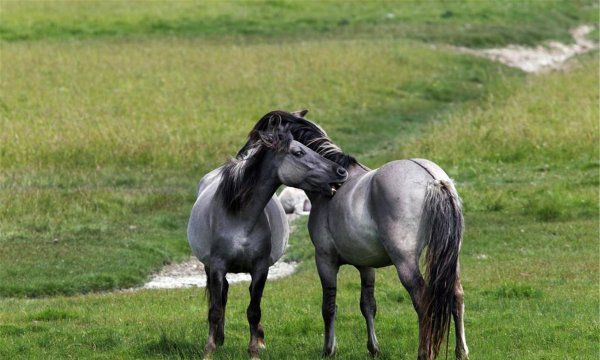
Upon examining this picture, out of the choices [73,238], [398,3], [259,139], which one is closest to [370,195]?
[259,139]

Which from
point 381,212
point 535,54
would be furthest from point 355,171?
point 535,54

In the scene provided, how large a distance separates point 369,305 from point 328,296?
0.47 m

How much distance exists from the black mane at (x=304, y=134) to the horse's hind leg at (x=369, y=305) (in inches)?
45.6

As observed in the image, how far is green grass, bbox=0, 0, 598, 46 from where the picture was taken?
4931 centimetres

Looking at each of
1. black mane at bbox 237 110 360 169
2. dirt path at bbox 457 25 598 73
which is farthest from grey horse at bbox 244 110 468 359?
dirt path at bbox 457 25 598 73

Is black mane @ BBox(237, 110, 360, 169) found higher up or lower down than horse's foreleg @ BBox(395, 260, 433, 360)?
higher up

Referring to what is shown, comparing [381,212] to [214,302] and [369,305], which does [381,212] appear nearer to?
[369,305]

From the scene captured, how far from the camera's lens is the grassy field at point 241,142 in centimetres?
1236

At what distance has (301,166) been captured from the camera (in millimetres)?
10445

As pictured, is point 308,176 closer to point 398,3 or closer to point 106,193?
point 106,193

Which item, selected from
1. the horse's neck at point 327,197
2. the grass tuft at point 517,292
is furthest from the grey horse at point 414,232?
the grass tuft at point 517,292

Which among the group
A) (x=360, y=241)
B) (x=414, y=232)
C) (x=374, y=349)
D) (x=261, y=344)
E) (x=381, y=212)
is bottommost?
(x=261, y=344)

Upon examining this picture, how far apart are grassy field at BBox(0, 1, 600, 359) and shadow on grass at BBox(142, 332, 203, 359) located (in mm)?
32

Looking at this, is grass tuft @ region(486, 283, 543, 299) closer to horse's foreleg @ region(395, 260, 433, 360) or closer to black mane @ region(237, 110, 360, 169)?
black mane @ region(237, 110, 360, 169)
